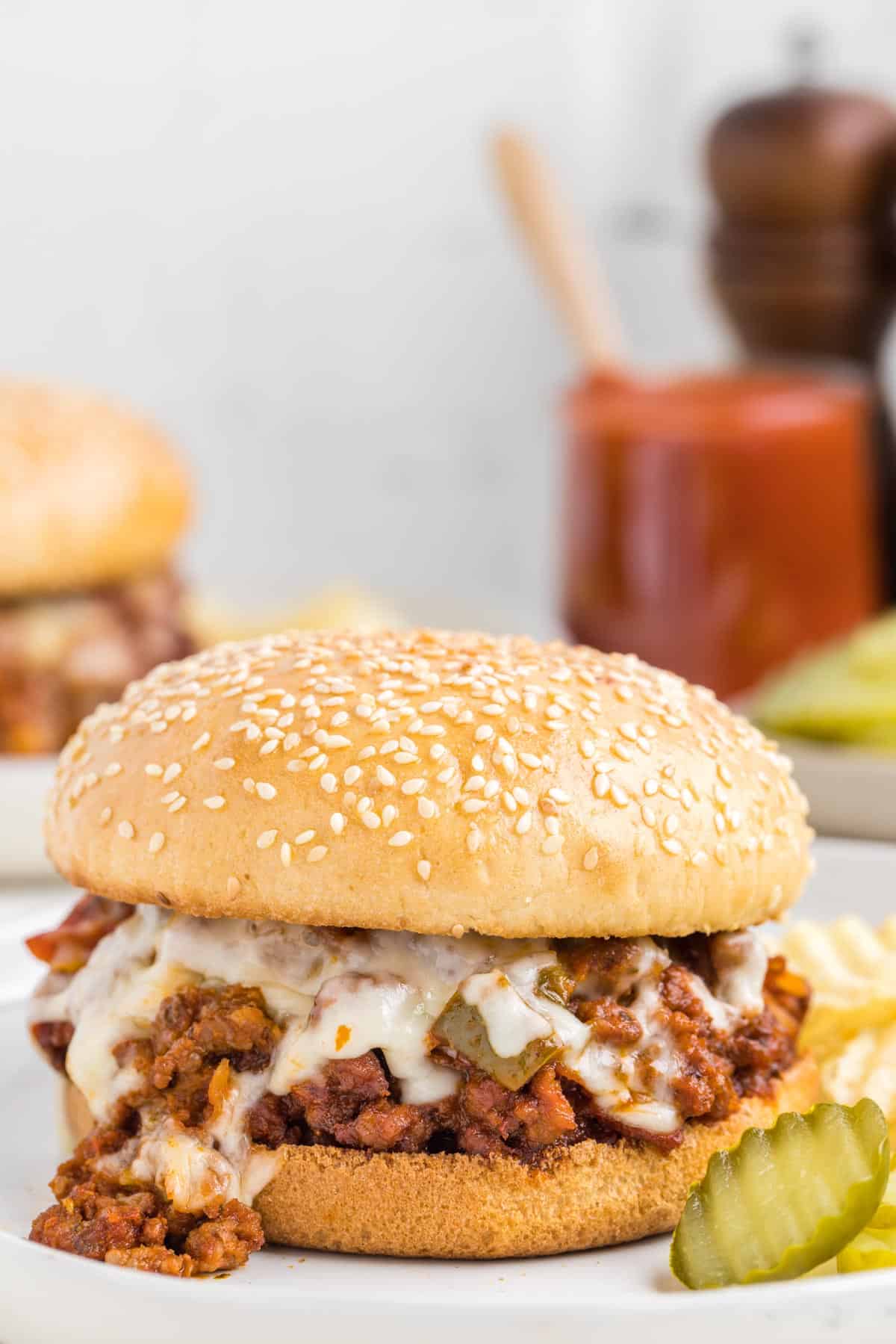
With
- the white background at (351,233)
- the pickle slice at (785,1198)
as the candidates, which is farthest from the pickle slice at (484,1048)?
the white background at (351,233)

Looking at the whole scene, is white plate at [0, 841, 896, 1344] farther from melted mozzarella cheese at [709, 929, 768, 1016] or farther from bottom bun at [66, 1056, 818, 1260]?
melted mozzarella cheese at [709, 929, 768, 1016]

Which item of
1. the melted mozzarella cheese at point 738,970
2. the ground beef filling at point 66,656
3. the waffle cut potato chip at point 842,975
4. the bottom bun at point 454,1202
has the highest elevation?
the melted mozzarella cheese at point 738,970

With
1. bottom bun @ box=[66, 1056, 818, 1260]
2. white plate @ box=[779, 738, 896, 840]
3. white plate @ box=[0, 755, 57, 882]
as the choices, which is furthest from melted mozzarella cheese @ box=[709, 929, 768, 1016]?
white plate @ box=[0, 755, 57, 882]

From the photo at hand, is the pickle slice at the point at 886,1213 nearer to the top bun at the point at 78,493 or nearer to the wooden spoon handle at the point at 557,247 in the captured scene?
the top bun at the point at 78,493

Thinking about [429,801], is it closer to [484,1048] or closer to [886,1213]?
[484,1048]

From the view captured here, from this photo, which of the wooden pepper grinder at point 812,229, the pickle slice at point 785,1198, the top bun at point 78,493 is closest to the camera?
the pickle slice at point 785,1198
